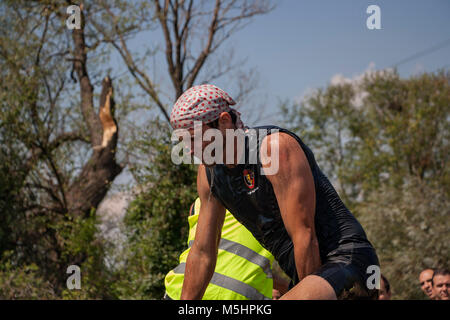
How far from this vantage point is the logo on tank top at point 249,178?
243 cm

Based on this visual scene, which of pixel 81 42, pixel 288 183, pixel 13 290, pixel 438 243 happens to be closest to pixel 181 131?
pixel 288 183

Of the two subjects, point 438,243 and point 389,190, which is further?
point 389,190

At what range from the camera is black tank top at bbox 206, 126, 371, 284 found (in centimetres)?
236

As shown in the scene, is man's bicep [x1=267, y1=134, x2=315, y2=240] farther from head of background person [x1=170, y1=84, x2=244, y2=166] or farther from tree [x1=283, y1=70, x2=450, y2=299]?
tree [x1=283, y1=70, x2=450, y2=299]

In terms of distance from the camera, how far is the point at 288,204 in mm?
2225

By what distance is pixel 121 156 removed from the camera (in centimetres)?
1257

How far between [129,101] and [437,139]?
522 inches

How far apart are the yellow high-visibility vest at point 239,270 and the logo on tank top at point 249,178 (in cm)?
160

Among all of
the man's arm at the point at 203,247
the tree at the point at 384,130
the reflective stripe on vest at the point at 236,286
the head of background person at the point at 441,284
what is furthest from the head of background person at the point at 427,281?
the tree at the point at 384,130

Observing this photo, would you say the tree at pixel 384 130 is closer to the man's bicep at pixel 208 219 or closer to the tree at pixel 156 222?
the tree at pixel 156 222

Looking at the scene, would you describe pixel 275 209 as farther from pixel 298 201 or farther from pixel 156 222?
pixel 156 222
